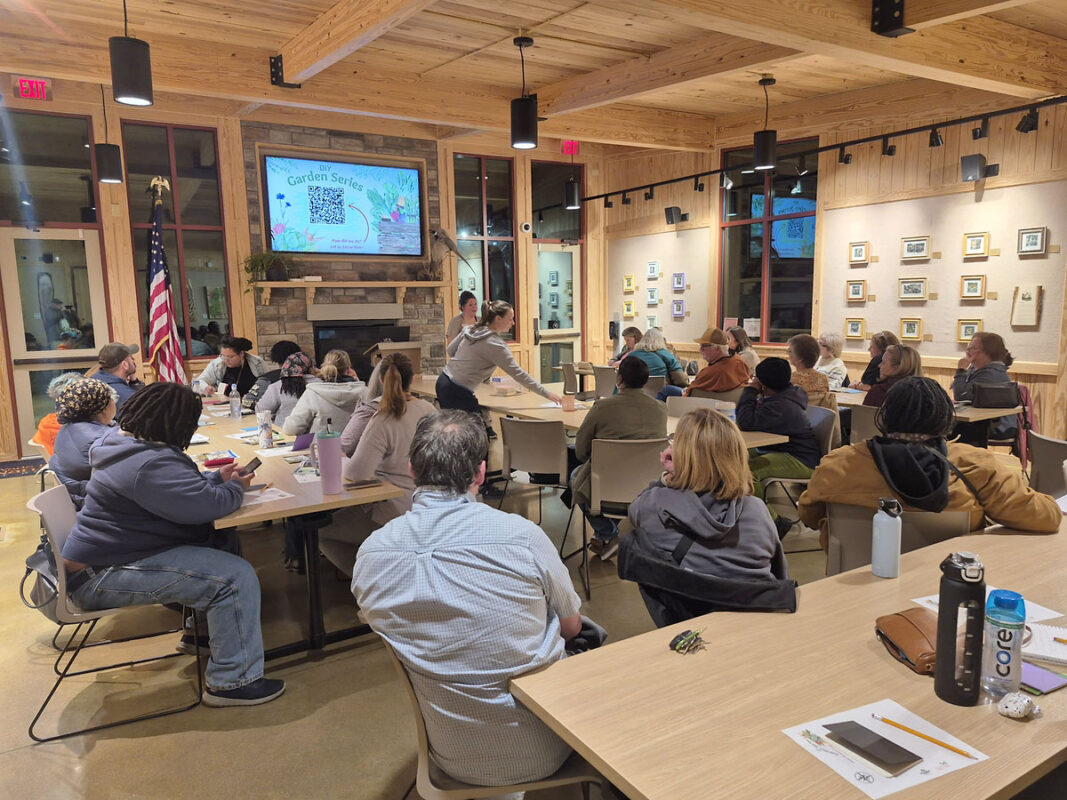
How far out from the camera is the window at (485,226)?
9.65m

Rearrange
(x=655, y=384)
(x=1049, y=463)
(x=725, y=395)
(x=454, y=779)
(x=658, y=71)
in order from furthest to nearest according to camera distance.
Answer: (x=655, y=384) → (x=658, y=71) → (x=725, y=395) → (x=1049, y=463) → (x=454, y=779)

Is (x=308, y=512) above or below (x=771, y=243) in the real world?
below

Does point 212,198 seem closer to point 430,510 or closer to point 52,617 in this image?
point 52,617

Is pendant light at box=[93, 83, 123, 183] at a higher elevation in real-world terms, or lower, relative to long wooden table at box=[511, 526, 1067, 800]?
higher

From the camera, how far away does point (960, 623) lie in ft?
4.67

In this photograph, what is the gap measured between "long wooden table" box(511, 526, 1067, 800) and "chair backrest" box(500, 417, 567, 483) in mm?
2412

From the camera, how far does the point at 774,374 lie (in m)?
4.18

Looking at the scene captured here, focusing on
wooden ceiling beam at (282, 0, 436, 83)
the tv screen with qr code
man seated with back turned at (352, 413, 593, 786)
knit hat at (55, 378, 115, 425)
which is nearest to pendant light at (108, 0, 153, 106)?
wooden ceiling beam at (282, 0, 436, 83)

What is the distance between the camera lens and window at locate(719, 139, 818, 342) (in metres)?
8.40

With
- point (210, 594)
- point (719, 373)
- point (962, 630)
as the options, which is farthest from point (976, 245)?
point (210, 594)

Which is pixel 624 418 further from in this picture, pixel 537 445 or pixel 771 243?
pixel 771 243

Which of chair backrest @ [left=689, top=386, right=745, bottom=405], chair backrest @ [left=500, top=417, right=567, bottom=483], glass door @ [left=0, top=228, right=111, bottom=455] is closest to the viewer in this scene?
chair backrest @ [left=500, top=417, right=567, bottom=483]

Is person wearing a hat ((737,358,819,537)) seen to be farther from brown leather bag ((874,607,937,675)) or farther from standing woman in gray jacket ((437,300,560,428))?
brown leather bag ((874,607,937,675))

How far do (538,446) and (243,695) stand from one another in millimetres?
2069
